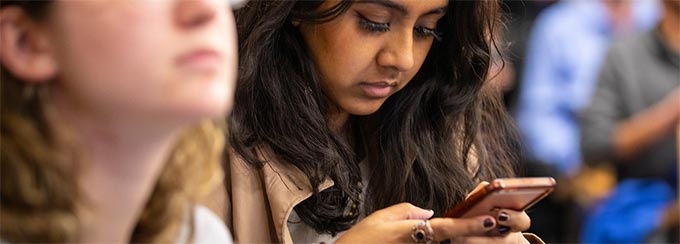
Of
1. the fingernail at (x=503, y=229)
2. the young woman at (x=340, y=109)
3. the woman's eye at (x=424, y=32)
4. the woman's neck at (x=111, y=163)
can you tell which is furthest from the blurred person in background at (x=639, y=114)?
the woman's neck at (x=111, y=163)

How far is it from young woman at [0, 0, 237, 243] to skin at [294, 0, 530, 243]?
777 millimetres

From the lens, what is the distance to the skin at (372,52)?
233cm

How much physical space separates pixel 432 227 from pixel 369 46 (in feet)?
1.29

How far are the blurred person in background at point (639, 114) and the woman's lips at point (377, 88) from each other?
2.30 m

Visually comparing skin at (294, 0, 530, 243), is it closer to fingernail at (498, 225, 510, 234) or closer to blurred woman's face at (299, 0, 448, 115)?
blurred woman's face at (299, 0, 448, 115)

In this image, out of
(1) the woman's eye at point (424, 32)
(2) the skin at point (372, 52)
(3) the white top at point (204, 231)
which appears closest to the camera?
(3) the white top at point (204, 231)

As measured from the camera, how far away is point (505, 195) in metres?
2.00

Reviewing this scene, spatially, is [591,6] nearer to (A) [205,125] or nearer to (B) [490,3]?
(B) [490,3]

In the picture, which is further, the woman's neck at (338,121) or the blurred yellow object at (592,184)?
the blurred yellow object at (592,184)

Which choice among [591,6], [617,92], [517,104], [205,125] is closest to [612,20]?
[591,6]

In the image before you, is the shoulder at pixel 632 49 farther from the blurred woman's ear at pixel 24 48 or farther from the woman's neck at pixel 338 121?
the blurred woman's ear at pixel 24 48

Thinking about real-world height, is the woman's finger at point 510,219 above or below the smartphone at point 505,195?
below

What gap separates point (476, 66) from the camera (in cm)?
258

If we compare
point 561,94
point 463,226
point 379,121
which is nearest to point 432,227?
point 463,226
